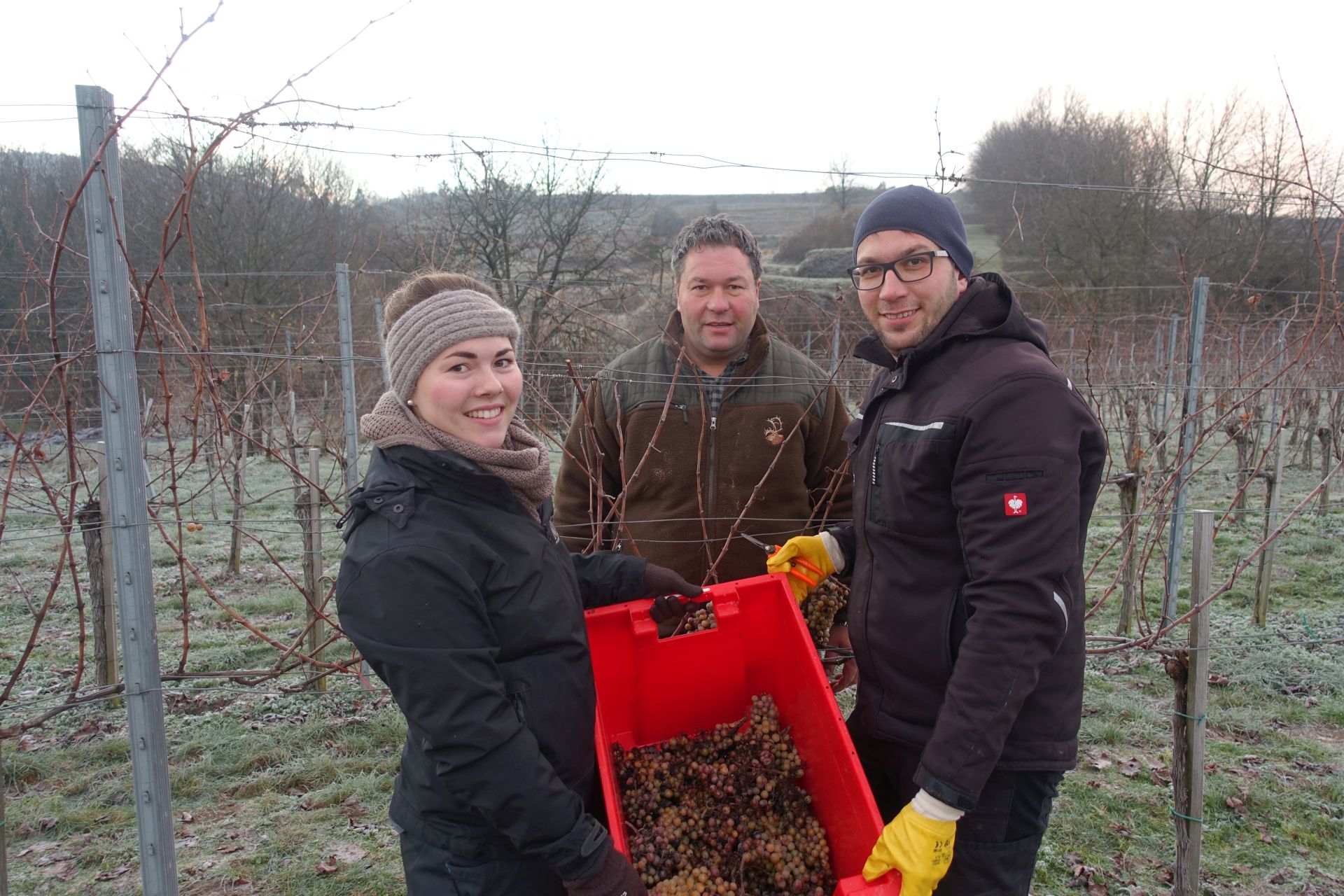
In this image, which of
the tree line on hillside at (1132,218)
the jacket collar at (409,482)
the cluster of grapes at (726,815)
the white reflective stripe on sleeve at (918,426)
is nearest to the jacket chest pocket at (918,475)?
the white reflective stripe on sleeve at (918,426)

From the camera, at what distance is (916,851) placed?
1.38 metres

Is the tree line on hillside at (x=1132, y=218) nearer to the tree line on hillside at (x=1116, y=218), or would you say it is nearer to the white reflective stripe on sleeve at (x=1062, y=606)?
the tree line on hillside at (x=1116, y=218)

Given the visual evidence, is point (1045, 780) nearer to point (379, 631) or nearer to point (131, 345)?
point (379, 631)

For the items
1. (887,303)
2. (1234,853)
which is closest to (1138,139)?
(1234,853)

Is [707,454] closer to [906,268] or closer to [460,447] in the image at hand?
[906,268]

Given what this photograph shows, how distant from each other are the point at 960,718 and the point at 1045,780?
0.35 metres

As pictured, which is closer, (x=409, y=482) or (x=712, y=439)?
(x=409, y=482)

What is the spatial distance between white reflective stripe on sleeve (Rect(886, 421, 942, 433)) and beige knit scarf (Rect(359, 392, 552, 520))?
2.30 ft

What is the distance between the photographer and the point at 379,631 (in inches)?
51.5

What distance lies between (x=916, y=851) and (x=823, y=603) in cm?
75

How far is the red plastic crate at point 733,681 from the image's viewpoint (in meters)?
1.74

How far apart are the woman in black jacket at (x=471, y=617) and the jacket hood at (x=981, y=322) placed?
2.64 ft

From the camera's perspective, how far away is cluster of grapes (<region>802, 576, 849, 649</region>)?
81.8 inches

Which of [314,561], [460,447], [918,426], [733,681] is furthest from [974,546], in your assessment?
[314,561]
